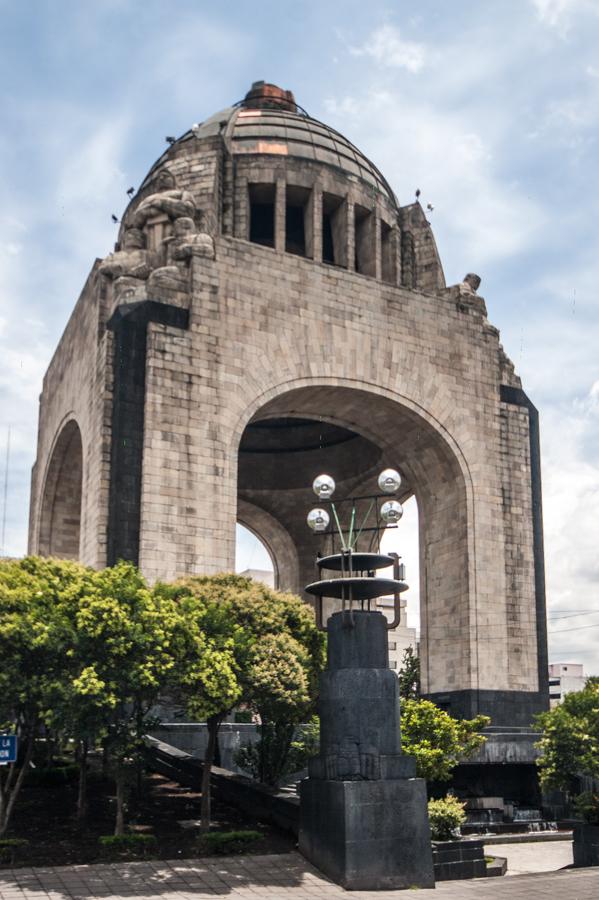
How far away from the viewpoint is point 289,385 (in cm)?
2528

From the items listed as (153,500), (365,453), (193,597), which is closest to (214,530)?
(153,500)

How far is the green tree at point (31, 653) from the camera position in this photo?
12977 mm

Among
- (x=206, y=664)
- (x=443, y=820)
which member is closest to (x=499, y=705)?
(x=443, y=820)

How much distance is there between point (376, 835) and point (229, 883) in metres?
1.98

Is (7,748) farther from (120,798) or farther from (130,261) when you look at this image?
(130,261)

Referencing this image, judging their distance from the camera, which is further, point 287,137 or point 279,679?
point 287,137

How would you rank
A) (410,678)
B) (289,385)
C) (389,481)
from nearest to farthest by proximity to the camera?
(389,481) < (289,385) < (410,678)

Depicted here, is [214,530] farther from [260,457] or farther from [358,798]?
[260,457]

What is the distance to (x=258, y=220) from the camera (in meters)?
33.8

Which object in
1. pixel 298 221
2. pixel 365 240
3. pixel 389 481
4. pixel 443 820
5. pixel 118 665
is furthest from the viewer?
Answer: pixel 298 221

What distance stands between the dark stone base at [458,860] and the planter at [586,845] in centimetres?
220

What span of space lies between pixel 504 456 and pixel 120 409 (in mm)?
11714

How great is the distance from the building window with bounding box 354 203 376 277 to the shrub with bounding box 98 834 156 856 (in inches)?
884

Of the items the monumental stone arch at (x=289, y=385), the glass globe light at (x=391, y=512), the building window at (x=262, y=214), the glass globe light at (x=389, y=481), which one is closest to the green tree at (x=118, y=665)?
the glass globe light at (x=391, y=512)
